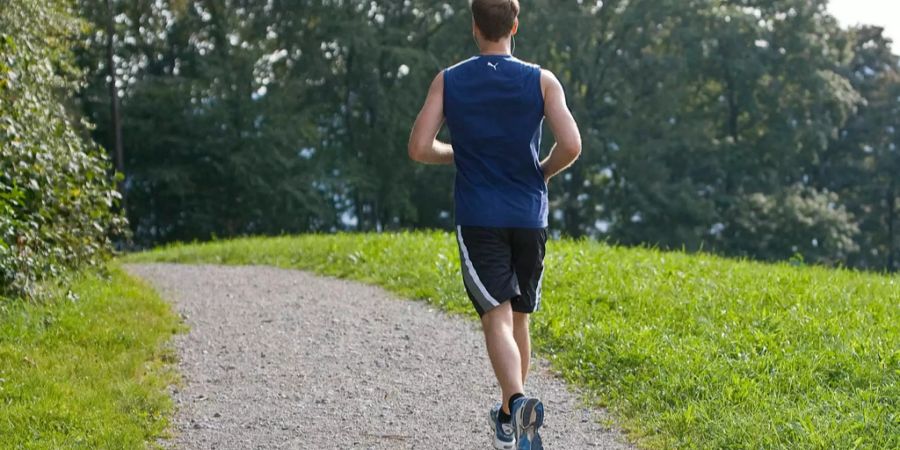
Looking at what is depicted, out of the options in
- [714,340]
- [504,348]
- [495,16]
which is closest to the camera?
[495,16]

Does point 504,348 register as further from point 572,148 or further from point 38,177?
point 38,177

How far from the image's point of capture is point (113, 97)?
100 feet

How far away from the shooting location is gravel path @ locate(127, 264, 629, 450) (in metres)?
5.76

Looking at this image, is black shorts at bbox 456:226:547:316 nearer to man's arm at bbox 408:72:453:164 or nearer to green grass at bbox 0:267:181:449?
man's arm at bbox 408:72:453:164

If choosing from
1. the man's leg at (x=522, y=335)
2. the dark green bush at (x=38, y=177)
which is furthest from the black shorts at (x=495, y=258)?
the dark green bush at (x=38, y=177)

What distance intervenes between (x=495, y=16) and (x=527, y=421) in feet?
Answer: 5.26

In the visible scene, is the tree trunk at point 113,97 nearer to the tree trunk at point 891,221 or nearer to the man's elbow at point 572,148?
the tree trunk at point 891,221

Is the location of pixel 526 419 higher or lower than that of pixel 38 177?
lower

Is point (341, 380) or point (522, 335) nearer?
point (522, 335)

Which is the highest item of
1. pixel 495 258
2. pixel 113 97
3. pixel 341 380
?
pixel 113 97

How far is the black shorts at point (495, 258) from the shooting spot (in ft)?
15.1

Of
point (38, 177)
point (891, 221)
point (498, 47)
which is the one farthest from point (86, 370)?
point (891, 221)

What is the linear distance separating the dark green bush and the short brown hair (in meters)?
4.30

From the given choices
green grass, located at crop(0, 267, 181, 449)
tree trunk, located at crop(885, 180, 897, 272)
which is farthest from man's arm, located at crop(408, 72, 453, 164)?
tree trunk, located at crop(885, 180, 897, 272)
